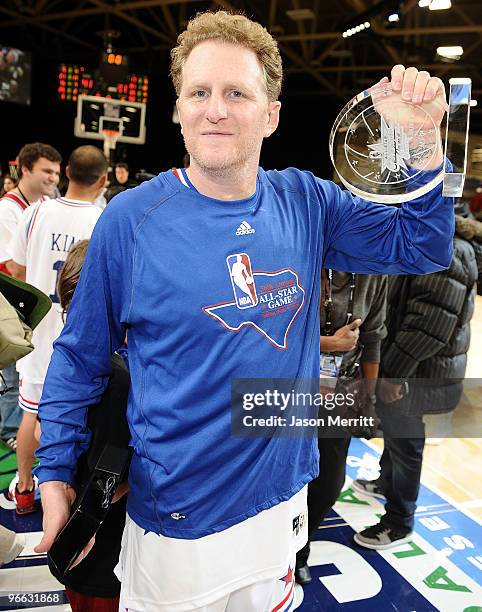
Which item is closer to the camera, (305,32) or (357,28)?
(357,28)

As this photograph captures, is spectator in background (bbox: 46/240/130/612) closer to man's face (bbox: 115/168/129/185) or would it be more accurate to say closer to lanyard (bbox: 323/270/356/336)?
lanyard (bbox: 323/270/356/336)

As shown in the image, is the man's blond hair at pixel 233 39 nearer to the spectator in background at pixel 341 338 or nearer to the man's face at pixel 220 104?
the man's face at pixel 220 104

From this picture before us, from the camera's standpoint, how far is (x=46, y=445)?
1.22 metres

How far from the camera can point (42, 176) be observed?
11.2 ft

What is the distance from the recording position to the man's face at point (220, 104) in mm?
1201

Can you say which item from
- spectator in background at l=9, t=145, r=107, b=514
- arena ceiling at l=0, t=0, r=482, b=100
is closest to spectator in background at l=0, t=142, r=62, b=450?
spectator in background at l=9, t=145, r=107, b=514

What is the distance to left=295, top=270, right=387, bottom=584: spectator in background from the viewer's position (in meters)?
2.28

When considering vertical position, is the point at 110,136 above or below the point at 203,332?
above

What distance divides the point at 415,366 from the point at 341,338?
67 centimetres

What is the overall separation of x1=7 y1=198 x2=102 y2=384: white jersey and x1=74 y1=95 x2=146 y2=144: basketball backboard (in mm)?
6682

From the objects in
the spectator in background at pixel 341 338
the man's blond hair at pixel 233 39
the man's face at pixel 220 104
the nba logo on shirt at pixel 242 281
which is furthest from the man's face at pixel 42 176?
the nba logo on shirt at pixel 242 281

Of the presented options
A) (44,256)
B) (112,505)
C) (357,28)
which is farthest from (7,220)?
(357,28)

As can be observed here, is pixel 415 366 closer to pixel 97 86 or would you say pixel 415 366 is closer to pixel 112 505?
pixel 112 505

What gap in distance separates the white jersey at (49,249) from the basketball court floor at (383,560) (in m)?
0.77
